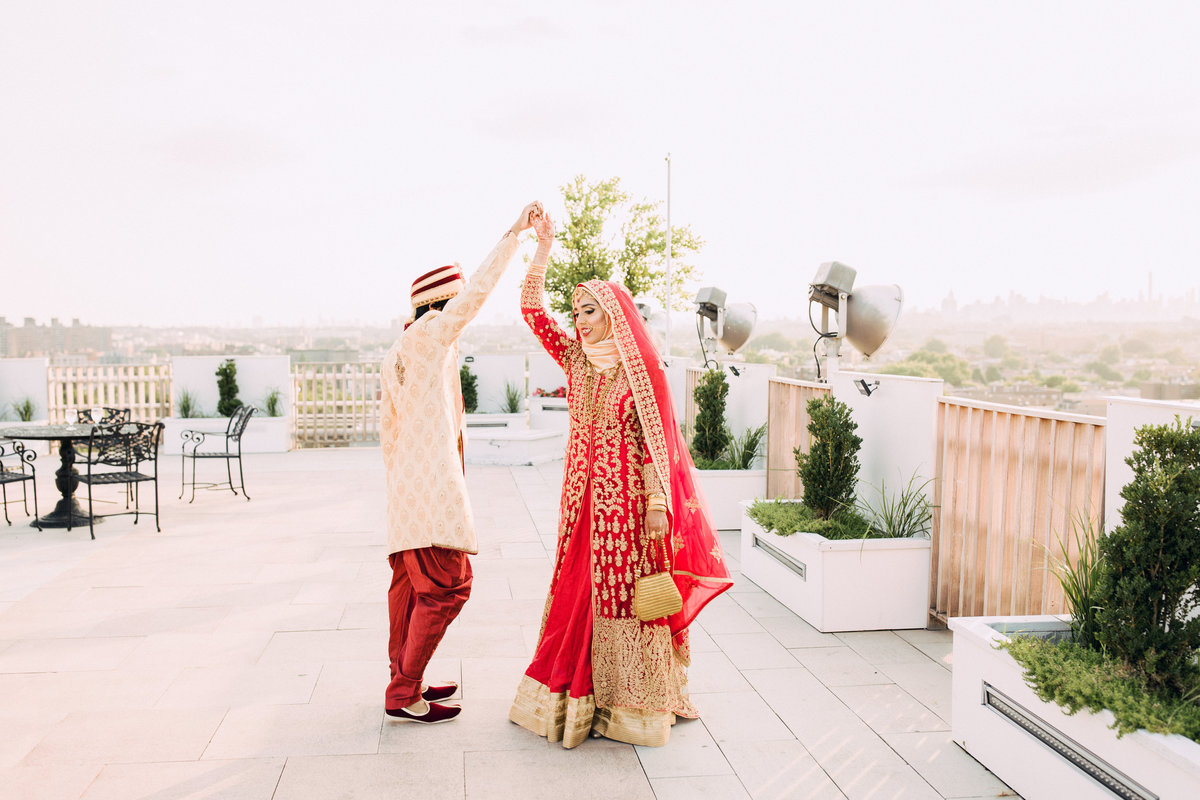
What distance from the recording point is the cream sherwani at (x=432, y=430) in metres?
2.88

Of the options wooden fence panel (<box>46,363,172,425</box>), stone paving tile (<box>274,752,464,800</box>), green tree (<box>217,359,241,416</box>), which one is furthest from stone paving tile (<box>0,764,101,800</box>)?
wooden fence panel (<box>46,363,172,425</box>)

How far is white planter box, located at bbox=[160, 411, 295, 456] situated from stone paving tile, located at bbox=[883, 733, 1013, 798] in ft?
36.6

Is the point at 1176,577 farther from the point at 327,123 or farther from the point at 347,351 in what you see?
the point at 327,123

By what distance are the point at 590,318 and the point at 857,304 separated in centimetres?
265

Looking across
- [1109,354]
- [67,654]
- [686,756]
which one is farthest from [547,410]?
[686,756]

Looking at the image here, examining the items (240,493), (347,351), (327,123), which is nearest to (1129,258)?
(240,493)

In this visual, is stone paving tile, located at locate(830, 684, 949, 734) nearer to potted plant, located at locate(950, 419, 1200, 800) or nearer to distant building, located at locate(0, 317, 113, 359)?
potted plant, located at locate(950, 419, 1200, 800)

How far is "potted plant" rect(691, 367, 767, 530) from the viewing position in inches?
265

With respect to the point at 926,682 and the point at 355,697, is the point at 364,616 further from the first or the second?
the point at 926,682

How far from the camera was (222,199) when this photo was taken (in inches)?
709

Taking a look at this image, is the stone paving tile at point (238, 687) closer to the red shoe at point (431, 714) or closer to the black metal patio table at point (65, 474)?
the red shoe at point (431, 714)

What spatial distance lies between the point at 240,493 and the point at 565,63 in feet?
42.1

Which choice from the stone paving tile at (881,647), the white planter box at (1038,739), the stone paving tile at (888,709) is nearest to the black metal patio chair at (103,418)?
the stone paving tile at (881,647)

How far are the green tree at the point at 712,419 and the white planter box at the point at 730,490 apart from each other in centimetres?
40
